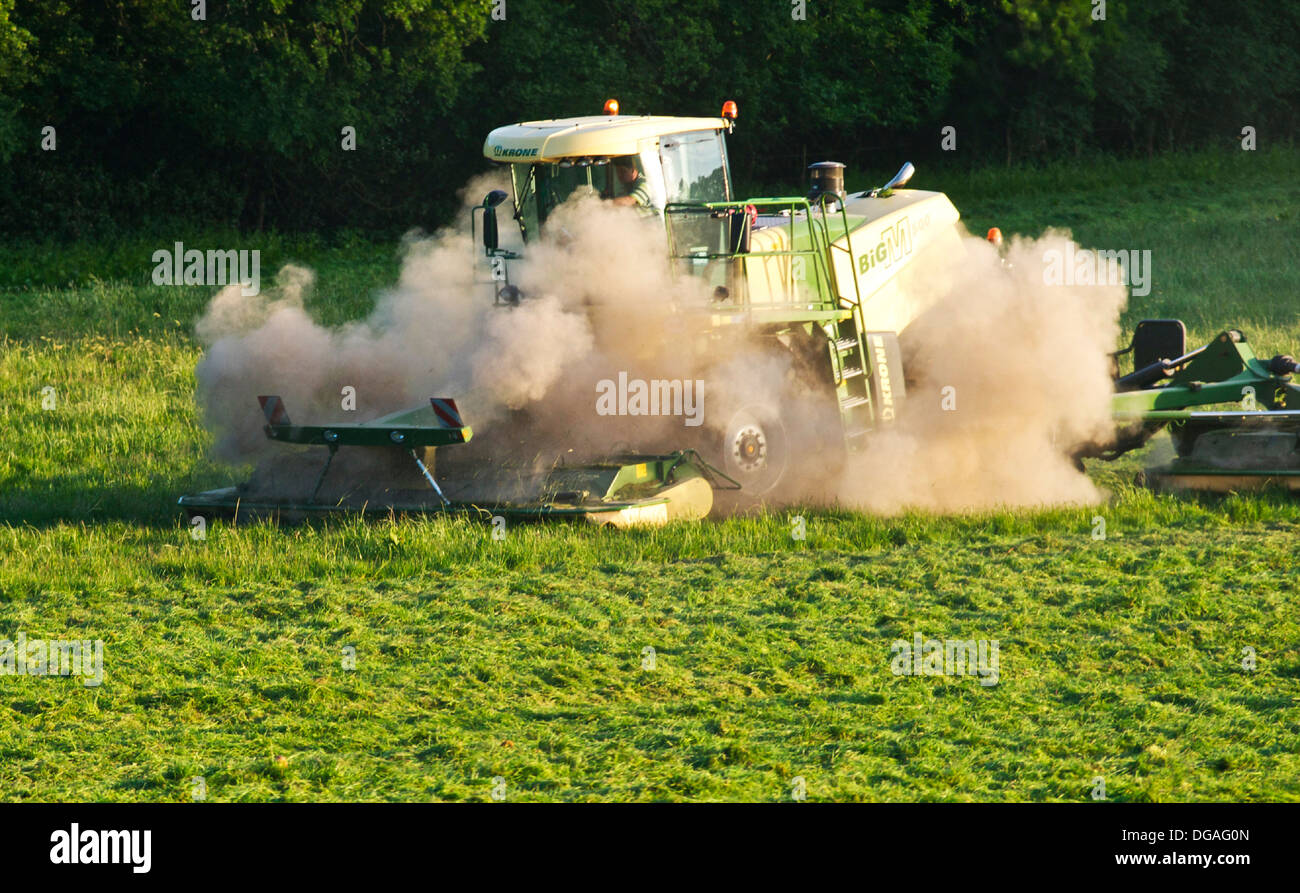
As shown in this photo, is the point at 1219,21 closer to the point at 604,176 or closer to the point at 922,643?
the point at 604,176

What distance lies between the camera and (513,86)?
3097 cm

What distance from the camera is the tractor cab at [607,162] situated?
1030 centimetres

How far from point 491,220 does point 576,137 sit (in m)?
0.79

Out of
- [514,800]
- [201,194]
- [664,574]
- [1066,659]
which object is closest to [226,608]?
[664,574]

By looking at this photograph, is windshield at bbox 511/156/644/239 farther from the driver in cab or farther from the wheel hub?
the wheel hub

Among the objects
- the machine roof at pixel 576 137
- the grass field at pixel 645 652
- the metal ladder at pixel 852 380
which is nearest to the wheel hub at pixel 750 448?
the grass field at pixel 645 652

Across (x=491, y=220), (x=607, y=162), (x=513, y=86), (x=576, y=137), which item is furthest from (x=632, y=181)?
(x=513, y=86)

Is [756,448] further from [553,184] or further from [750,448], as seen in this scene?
[553,184]

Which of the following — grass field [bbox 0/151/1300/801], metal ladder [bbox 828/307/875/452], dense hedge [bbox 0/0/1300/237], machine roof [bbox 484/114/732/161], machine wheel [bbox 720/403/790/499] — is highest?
dense hedge [bbox 0/0/1300/237]

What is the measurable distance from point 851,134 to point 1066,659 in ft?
98.2

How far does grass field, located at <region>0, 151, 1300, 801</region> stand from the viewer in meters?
6.06

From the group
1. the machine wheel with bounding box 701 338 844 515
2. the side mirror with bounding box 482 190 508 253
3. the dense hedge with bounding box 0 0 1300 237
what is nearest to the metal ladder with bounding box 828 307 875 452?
the machine wheel with bounding box 701 338 844 515

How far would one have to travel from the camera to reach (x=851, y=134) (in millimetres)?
36250

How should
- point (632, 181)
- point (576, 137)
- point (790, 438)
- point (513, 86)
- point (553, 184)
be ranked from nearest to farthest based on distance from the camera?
point (576, 137) → point (632, 181) → point (553, 184) → point (790, 438) → point (513, 86)
